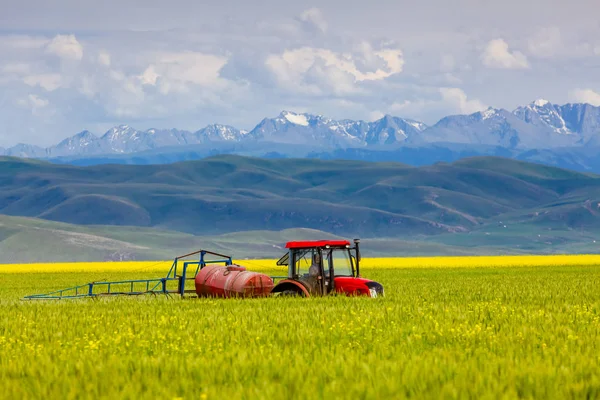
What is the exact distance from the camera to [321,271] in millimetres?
32781

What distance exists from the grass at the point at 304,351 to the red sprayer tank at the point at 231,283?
4.32 metres

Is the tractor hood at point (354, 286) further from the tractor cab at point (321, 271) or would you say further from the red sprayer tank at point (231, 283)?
the red sprayer tank at point (231, 283)

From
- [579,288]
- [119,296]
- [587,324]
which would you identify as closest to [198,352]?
[587,324]

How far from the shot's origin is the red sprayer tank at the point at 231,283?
115 feet

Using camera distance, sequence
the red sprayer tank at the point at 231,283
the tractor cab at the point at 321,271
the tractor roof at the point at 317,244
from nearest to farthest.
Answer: the tractor roof at the point at 317,244 < the tractor cab at the point at 321,271 < the red sprayer tank at the point at 231,283

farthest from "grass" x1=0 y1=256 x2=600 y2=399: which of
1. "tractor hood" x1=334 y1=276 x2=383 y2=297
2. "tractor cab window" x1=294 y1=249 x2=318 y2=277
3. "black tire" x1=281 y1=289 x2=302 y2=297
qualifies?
"tractor cab window" x1=294 y1=249 x2=318 y2=277

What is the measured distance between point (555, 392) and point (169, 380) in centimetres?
593

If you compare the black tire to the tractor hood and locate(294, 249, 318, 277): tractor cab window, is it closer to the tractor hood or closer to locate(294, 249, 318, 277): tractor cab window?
locate(294, 249, 318, 277): tractor cab window

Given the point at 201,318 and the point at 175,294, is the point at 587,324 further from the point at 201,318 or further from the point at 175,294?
the point at 175,294

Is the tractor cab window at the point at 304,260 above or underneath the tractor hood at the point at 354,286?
above

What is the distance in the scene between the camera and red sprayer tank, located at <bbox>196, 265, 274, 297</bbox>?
35.0 metres

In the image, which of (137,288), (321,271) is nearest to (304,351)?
(321,271)

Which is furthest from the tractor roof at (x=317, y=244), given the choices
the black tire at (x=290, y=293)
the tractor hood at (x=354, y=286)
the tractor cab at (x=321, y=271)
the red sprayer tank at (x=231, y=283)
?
the red sprayer tank at (x=231, y=283)

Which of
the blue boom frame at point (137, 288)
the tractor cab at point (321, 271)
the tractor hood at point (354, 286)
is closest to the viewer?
the tractor cab at point (321, 271)
